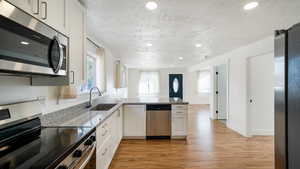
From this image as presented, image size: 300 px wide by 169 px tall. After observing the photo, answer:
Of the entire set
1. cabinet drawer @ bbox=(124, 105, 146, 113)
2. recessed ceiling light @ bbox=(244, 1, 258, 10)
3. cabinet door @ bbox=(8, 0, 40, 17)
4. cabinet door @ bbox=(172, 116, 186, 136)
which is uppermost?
recessed ceiling light @ bbox=(244, 1, 258, 10)

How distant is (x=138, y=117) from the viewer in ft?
13.4

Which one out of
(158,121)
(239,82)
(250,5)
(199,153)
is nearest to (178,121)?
(158,121)

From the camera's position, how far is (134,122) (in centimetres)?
409

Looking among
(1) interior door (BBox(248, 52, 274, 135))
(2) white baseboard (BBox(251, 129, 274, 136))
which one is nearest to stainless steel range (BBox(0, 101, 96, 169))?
(1) interior door (BBox(248, 52, 274, 135))

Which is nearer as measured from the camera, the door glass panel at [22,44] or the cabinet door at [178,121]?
the door glass panel at [22,44]

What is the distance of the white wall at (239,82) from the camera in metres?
A: 3.85

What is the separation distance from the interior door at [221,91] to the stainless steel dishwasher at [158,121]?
305cm

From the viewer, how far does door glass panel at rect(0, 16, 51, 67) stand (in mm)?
875

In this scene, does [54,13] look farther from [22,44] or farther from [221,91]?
[221,91]

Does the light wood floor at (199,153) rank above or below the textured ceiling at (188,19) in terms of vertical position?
below

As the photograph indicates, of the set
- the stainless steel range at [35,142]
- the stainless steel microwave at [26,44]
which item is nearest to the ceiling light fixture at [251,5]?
the stainless steel microwave at [26,44]

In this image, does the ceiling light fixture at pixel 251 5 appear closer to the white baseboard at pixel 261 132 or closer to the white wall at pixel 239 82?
the white wall at pixel 239 82

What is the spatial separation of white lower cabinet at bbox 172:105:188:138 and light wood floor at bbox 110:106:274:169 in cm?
23

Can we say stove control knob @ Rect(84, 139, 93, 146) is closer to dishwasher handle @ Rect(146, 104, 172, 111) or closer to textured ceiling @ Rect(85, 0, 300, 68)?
textured ceiling @ Rect(85, 0, 300, 68)
